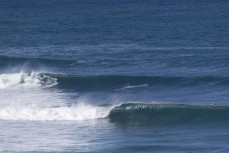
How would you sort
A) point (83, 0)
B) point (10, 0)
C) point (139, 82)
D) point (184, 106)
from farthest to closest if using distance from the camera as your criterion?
point (10, 0) < point (83, 0) < point (139, 82) < point (184, 106)

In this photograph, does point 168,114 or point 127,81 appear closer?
point 168,114

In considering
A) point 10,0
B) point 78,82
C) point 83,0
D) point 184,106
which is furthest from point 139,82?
point 10,0

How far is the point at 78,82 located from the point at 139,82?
4.51 metres

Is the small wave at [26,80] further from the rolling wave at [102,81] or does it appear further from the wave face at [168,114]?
the wave face at [168,114]

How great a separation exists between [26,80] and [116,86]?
23.3 ft

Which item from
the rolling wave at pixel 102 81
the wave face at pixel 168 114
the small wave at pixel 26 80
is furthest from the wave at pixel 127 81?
the wave face at pixel 168 114

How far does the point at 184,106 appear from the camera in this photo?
4984 cm

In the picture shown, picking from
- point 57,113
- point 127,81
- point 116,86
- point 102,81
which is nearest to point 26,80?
point 102,81

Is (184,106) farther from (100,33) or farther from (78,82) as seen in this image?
(100,33)

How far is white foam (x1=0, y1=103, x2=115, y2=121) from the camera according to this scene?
49.4m

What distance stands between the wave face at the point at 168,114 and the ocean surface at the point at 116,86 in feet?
0.18

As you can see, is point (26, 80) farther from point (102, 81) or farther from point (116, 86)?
point (116, 86)

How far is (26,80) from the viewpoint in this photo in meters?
62.8

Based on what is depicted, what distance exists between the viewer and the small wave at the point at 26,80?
61.7 metres
